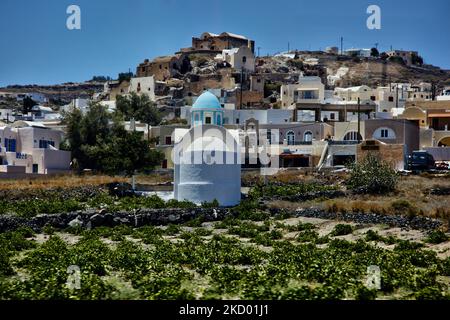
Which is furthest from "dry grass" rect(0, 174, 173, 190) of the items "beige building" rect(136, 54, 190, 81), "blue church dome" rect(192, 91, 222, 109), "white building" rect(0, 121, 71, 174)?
"beige building" rect(136, 54, 190, 81)

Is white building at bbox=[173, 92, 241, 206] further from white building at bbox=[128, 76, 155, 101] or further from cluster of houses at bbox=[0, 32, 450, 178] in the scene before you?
white building at bbox=[128, 76, 155, 101]

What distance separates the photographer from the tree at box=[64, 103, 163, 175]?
39.1 m

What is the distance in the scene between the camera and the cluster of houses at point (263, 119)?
46844 mm

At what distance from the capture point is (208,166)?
108ft

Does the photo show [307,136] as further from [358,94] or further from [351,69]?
[351,69]

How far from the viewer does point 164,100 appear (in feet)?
264

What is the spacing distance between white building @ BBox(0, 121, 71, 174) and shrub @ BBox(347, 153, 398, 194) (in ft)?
74.9

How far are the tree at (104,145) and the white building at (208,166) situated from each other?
16.9 feet

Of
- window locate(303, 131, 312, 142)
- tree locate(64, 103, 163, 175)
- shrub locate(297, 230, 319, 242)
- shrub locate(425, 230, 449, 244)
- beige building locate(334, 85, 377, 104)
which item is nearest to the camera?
shrub locate(425, 230, 449, 244)

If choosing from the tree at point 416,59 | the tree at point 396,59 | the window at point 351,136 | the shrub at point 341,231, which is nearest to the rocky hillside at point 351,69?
the tree at point 396,59

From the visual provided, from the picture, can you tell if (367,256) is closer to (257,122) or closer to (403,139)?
(403,139)

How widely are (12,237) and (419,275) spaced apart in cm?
1412

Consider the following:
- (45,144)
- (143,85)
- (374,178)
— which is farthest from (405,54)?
(374,178)
